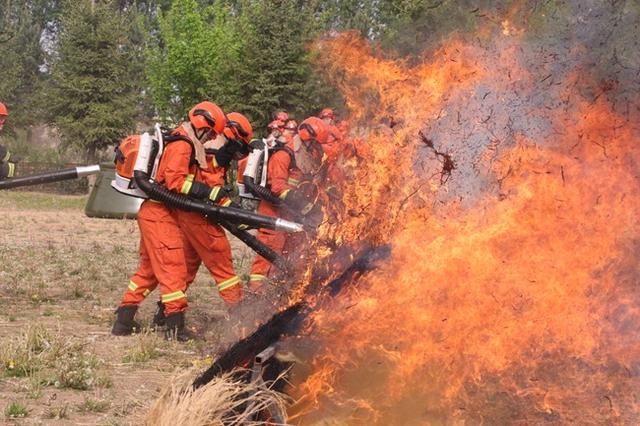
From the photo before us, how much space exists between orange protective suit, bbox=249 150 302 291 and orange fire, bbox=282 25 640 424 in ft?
12.6

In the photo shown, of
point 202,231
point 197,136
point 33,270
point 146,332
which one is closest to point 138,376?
point 146,332

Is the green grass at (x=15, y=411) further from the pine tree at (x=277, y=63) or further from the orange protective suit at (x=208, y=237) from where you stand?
the pine tree at (x=277, y=63)

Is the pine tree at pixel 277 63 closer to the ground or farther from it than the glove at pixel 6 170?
farther from it

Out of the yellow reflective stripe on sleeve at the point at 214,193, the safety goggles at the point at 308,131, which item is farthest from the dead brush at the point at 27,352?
the safety goggles at the point at 308,131

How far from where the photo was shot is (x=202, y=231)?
319 inches

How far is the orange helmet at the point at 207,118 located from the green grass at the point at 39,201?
56.8 feet

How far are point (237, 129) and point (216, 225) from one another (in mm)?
1063

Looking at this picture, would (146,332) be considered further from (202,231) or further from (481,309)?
(481,309)

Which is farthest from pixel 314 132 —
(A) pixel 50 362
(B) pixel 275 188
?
(A) pixel 50 362

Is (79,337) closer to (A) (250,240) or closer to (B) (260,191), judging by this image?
(A) (250,240)

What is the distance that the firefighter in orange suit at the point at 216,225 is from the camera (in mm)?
8021

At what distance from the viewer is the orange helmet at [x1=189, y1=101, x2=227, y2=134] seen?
25.8 feet

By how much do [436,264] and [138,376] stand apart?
275cm

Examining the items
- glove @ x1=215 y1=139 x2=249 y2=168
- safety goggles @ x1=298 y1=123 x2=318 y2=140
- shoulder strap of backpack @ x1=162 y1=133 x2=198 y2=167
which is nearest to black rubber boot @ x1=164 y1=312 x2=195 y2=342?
shoulder strap of backpack @ x1=162 y1=133 x2=198 y2=167
